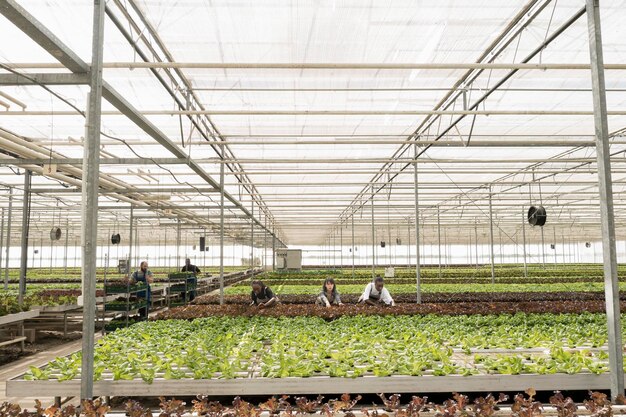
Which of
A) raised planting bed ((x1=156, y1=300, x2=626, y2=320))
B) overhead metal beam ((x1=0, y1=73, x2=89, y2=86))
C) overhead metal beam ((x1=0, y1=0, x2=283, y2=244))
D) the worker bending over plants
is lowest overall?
raised planting bed ((x1=156, y1=300, x2=626, y2=320))

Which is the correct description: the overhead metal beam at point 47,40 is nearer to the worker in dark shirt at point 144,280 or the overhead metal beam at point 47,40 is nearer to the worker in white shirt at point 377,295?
the worker in white shirt at point 377,295

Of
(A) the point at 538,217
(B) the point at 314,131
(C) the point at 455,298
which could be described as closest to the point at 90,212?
(B) the point at 314,131

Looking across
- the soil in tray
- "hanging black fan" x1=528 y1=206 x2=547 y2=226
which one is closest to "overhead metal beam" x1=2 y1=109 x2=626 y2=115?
"hanging black fan" x1=528 y1=206 x2=547 y2=226

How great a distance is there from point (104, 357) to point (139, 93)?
4.11m

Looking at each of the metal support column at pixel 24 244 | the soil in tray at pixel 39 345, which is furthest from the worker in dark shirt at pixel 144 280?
the metal support column at pixel 24 244

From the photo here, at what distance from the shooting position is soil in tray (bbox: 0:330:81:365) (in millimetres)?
9859

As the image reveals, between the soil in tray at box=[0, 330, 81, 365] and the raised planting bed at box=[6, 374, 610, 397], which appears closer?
the raised planting bed at box=[6, 374, 610, 397]

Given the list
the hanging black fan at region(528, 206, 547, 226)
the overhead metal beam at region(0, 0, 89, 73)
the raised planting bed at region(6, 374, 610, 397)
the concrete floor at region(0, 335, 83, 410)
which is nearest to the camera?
the overhead metal beam at region(0, 0, 89, 73)

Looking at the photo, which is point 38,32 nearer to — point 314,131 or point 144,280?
point 314,131

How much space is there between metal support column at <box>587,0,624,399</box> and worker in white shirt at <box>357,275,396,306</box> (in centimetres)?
559

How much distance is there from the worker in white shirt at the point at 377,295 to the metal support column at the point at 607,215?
18.3 feet

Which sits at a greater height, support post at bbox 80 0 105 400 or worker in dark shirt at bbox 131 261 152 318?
support post at bbox 80 0 105 400

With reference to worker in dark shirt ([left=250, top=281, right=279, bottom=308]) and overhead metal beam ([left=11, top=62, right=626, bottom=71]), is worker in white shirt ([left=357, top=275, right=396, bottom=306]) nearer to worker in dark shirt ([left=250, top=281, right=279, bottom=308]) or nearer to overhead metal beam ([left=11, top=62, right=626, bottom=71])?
worker in dark shirt ([left=250, top=281, right=279, bottom=308])

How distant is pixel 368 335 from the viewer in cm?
654
